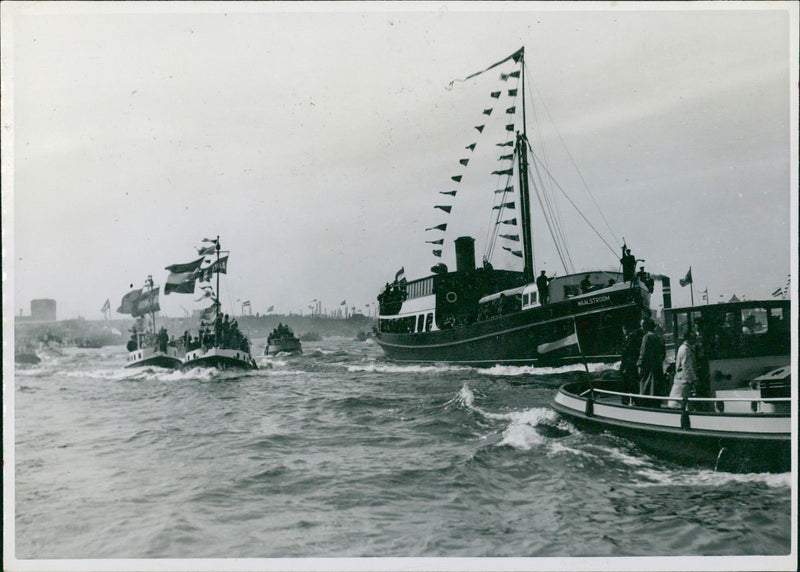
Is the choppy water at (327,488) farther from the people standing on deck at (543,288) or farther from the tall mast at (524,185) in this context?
the people standing on deck at (543,288)

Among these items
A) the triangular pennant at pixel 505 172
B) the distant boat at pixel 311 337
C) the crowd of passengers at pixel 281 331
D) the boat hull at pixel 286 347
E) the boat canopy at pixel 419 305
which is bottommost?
the boat hull at pixel 286 347

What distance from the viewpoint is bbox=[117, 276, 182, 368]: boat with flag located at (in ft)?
14.7

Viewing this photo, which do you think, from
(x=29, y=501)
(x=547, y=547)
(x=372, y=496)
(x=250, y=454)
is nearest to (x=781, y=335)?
(x=547, y=547)

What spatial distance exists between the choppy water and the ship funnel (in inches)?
62.5

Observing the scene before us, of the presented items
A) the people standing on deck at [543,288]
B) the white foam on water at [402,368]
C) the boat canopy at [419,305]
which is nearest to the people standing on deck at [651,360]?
the people standing on deck at [543,288]

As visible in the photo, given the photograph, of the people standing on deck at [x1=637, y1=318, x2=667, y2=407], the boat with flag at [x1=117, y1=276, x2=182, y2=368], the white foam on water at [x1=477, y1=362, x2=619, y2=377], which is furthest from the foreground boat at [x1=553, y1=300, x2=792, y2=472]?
the boat with flag at [x1=117, y1=276, x2=182, y2=368]

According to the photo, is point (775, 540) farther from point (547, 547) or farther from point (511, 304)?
point (511, 304)

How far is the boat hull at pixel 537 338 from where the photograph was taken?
7.23m

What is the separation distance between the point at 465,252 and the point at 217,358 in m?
3.84

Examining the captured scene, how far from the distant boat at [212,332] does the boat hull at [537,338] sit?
3.17 meters

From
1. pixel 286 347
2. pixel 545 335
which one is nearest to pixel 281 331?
pixel 286 347

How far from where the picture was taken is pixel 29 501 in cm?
394

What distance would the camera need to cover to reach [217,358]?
7.41m

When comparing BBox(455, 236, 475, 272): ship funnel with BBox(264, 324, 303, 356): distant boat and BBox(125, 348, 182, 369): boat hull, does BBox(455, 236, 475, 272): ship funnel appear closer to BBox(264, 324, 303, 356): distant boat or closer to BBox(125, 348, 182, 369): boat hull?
BBox(264, 324, 303, 356): distant boat
